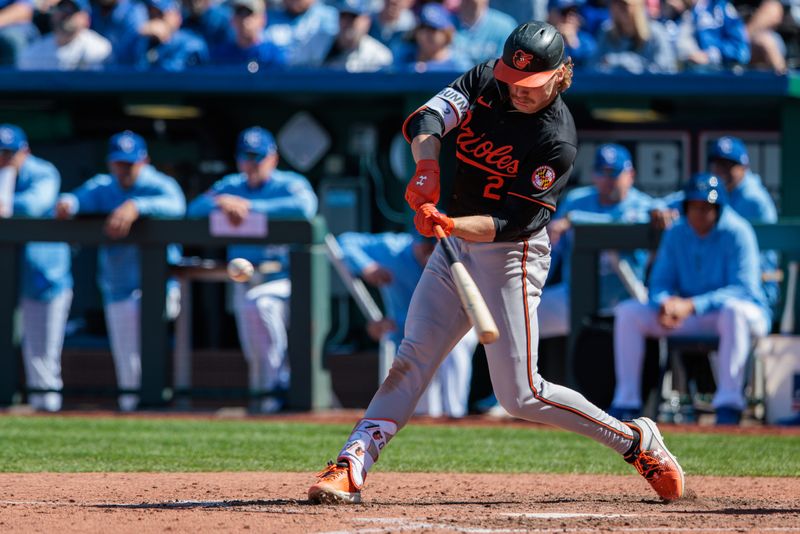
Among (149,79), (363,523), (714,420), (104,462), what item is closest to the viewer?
(363,523)

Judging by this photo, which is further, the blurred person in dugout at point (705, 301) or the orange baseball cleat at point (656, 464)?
the blurred person in dugout at point (705, 301)

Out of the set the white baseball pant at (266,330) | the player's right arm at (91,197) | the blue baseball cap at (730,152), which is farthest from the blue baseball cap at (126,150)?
the blue baseball cap at (730,152)

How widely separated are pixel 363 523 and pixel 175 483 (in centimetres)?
149

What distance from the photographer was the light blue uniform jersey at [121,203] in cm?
892

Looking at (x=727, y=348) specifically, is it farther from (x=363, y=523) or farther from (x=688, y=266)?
(x=363, y=523)

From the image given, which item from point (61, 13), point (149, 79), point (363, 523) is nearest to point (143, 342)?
point (149, 79)

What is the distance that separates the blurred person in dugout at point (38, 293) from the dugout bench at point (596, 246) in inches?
130

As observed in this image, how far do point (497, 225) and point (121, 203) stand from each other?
507 centimetres

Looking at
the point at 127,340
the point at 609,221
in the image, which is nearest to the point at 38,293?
the point at 127,340

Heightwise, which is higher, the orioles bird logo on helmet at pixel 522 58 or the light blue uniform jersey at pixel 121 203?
the orioles bird logo on helmet at pixel 522 58

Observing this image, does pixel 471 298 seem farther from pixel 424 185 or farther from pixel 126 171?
pixel 126 171

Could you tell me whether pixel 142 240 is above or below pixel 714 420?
above

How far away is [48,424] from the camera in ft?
26.3

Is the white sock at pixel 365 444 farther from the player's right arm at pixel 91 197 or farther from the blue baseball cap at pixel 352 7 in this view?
the blue baseball cap at pixel 352 7
